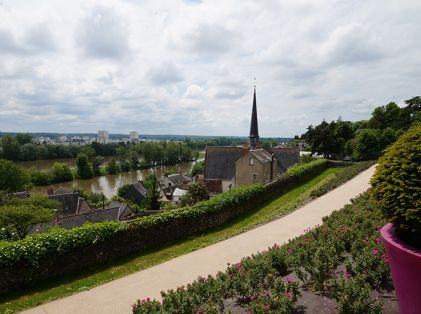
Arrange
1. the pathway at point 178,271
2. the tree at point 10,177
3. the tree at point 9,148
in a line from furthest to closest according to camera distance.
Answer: the tree at point 9,148
the tree at point 10,177
the pathway at point 178,271

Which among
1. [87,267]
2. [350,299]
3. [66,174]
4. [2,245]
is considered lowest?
[66,174]

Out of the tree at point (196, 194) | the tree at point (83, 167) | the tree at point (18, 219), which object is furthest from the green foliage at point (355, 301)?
the tree at point (83, 167)

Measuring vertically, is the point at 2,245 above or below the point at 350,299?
below

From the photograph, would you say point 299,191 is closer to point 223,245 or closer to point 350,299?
point 223,245

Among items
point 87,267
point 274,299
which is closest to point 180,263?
point 87,267

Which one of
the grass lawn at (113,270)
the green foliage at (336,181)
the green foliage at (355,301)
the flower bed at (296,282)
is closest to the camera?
the green foliage at (355,301)

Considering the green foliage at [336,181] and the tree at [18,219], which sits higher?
the green foliage at [336,181]

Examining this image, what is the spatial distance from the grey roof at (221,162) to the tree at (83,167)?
53472 millimetres

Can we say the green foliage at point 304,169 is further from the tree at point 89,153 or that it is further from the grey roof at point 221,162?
the tree at point 89,153

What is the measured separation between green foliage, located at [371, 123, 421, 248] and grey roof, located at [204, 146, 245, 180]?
3485cm

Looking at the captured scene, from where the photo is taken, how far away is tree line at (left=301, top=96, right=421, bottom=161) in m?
41.0

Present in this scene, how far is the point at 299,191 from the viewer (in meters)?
22.4

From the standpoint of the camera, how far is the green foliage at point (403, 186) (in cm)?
331

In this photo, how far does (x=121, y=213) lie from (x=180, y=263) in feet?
74.8
